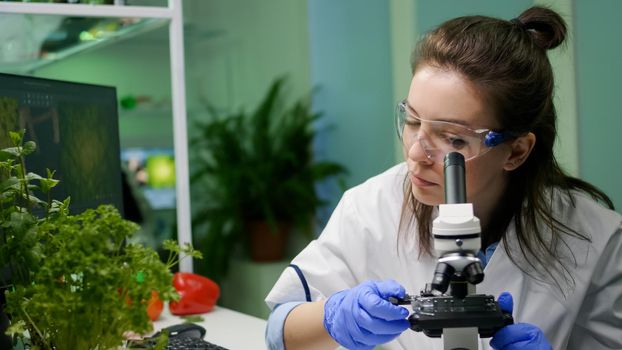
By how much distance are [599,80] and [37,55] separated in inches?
61.5

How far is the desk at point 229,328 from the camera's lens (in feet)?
4.84

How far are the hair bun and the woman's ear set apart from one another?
0.17 meters

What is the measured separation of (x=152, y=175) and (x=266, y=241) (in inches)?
26.7

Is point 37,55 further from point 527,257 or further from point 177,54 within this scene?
point 527,257

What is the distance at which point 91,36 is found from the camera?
199cm

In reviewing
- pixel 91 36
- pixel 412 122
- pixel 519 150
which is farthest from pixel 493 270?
pixel 91 36

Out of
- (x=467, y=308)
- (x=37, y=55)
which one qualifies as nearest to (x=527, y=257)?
(x=467, y=308)

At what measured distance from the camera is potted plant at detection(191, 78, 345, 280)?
3459mm

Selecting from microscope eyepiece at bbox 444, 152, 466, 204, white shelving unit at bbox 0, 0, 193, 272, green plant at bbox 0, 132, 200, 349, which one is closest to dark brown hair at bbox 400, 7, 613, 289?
microscope eyepiece at bbox 444, 152, 466, 204

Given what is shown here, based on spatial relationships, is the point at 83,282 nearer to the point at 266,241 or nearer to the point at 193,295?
the point at 193,295

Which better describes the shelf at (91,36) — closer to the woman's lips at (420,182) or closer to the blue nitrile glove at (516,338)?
the woman's lips at (420,182)

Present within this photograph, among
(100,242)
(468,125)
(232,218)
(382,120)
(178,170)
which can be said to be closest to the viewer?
(100,242)

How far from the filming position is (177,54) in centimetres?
198

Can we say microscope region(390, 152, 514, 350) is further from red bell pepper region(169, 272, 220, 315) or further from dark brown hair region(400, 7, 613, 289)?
red bell pepper region(169, 272, 220, 315)
